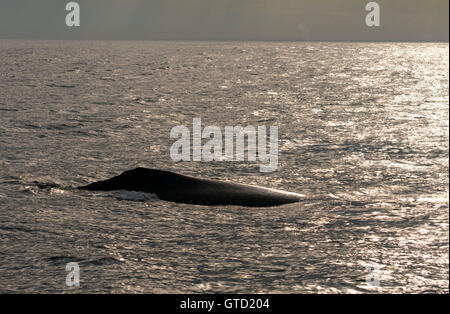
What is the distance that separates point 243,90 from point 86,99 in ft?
60.0

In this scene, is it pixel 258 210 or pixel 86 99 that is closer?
pixel 258 210

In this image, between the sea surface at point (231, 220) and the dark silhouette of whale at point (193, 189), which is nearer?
the sea surface at point (231, 220)

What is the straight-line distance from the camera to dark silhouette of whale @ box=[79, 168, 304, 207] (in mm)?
14297

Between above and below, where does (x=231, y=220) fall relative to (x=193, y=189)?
below

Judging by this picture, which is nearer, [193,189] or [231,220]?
[231,220]

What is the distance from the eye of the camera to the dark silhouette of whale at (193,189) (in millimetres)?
14297

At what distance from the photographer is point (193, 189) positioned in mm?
14734

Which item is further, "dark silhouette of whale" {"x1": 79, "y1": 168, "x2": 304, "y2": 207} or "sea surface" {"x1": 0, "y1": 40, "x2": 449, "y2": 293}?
"dark silhouette of whale" {"x1": 79, "y1": 168, "x2": 304, "y2": 207}

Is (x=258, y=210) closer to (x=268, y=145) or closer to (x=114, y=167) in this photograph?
(x=114, y=167)
